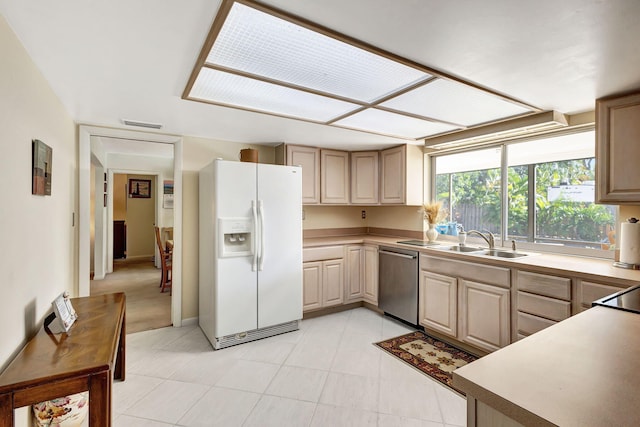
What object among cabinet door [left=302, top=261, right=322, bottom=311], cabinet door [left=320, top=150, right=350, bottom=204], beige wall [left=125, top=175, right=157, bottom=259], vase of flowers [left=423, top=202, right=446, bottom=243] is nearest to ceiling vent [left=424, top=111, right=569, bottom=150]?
vase of flowers [left=423, top=202, right=446, bottom=243]

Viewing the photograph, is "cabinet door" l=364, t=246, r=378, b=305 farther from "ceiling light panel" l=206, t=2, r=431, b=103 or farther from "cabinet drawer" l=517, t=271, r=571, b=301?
"ceiling light panel" l=206, t=2, r=431, b=103

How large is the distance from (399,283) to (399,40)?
2668 millimetres

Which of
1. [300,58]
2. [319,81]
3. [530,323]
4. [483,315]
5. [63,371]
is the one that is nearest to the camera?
[63,371]

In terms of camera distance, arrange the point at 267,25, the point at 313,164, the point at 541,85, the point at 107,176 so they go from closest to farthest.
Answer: the point at 267,25 → the point at 541,85 → the point at 313,164 → the point at 107,176

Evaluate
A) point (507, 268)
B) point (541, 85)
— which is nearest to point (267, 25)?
point (541, 85)

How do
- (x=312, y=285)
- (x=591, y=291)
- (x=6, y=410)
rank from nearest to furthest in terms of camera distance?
(x=6, y=410)
(x=591, y=291)
(x=312, y=285)

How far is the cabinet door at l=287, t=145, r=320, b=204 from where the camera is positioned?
3.81 metres

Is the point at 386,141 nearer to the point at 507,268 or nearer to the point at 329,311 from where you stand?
the point at 507,268

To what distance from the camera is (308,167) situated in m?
3.93

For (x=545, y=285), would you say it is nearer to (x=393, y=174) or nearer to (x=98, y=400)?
(x=393, y=174)

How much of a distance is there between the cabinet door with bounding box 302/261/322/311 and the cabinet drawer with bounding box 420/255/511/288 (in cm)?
119

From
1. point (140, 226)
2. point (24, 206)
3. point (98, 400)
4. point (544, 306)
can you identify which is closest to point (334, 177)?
point (544, 306)

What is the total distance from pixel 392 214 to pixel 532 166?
5.93 ft

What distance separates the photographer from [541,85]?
2006mm
